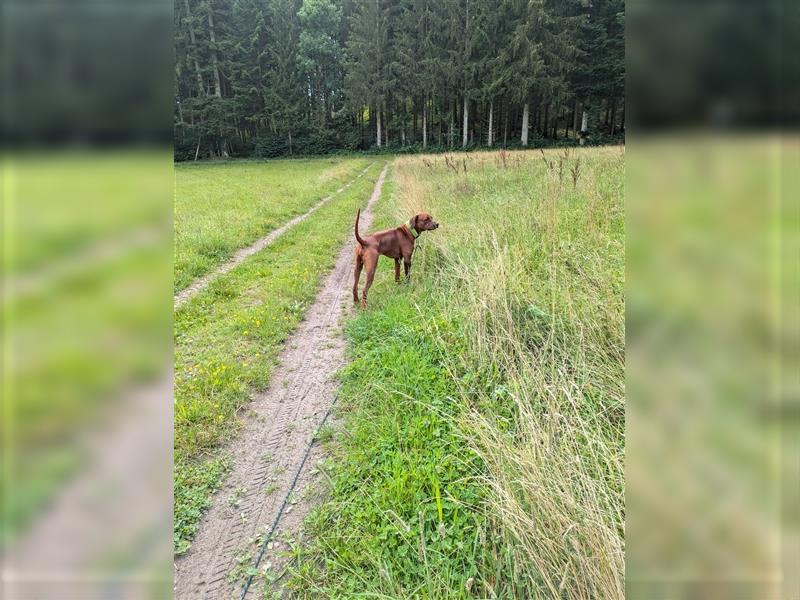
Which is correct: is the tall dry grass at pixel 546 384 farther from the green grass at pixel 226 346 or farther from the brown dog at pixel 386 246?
the green grass at pixel 226 346

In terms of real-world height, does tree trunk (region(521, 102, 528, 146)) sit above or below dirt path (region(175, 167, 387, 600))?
above

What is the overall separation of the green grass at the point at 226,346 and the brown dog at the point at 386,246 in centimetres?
103

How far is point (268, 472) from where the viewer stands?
3.00m

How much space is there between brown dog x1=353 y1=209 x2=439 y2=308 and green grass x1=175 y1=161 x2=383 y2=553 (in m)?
1.03

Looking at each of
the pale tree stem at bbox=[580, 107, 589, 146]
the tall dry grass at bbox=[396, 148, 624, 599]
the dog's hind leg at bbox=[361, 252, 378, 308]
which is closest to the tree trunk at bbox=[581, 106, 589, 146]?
the pale tree stem at bbox=[580, 107, 589, 146]

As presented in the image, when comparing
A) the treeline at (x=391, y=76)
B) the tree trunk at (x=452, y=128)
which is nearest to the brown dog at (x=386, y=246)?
the treeline at (x=391, y=76)

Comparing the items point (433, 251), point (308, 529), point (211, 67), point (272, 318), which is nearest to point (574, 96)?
point (211, 67)

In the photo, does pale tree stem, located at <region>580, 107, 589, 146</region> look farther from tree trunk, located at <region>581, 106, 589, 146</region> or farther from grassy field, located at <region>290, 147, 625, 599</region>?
grassy field, located at <region>290, 147, 625, 599</region>

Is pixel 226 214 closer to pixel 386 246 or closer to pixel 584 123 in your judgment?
pixel 386 246

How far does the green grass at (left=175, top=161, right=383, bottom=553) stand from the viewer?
304cm

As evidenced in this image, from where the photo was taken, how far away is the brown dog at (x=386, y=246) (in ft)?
18.6
